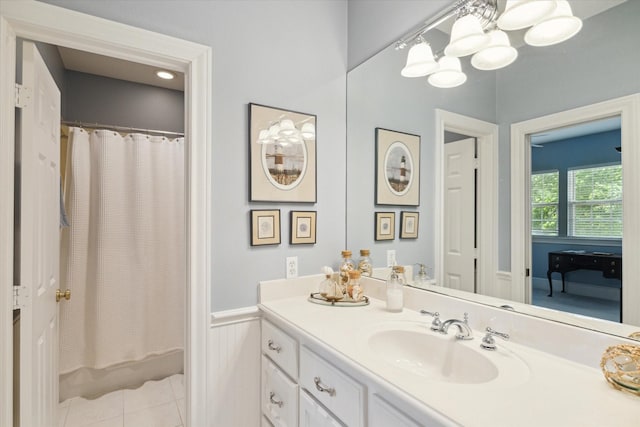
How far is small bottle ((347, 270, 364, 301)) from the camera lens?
1651 millimetres

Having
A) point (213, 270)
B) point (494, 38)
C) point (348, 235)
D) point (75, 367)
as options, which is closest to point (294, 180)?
point (348, 235)

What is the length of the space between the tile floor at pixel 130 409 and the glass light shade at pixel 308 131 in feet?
6.39

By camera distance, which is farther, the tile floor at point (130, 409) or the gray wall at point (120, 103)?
the gray wall at point (120, 103)

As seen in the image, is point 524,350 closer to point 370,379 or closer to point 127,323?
point 370,379

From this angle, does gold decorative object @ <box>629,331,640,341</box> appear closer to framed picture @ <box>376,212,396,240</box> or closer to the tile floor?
framed picture @ <box>376,212,396,240</box>

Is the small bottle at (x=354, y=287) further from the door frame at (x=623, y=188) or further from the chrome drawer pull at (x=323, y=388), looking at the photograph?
the door frame at (x=623, y=188)

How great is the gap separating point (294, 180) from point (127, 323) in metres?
1.84

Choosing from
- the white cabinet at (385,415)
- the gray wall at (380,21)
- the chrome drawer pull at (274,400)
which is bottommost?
the chrome drawer pull at (274,400)

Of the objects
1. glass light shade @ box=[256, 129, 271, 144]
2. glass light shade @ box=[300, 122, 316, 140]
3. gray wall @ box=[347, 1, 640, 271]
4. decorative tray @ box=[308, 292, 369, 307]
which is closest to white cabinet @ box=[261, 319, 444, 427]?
decorative tray @ box=[308, 292, 369, 307]

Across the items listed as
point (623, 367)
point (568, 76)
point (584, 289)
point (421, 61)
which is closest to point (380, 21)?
point (421, 61)

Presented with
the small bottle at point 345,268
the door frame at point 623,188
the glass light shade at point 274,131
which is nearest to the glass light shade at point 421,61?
the door frame at point 623,188

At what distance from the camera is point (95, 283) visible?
2.40 metres

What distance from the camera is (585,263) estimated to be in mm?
1043

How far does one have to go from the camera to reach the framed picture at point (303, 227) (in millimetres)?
1767
